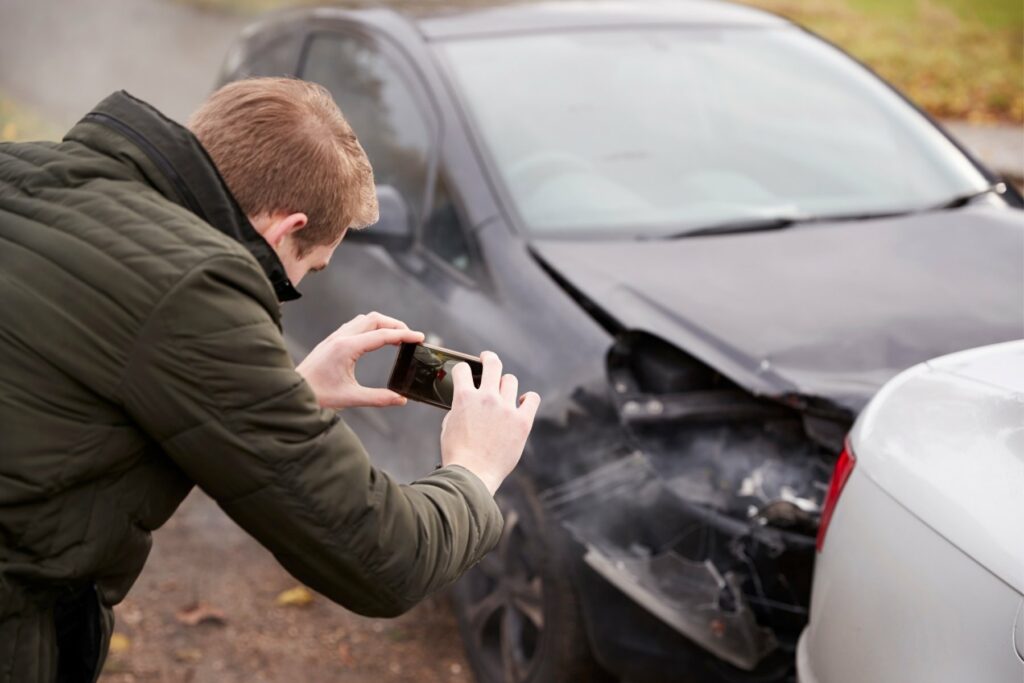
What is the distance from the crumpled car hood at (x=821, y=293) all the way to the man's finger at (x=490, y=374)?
1057mm

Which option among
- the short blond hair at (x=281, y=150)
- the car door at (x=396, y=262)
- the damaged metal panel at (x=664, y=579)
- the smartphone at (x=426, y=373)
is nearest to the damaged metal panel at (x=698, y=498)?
the damaged metal panel at (x=664, y=579)

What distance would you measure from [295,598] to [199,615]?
0.29 m

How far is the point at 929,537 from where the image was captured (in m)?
1.92

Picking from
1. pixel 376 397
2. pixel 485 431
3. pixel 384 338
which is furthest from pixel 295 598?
pixel 485 431

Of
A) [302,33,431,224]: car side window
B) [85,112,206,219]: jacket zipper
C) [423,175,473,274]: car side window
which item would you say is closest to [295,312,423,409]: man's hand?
[85,112,206,219]: jacket zipper

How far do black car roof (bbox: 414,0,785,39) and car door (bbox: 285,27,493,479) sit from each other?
0.85 ft

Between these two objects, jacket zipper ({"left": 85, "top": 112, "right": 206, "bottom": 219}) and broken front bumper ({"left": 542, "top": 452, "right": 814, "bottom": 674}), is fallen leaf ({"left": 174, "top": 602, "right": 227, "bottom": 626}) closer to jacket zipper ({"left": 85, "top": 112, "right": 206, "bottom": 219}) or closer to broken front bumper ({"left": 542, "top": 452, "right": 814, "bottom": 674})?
broken front bumper ({"left": 542, "top": 452, "right": 814, "bottom": 674})

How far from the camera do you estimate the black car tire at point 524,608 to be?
3.03 meters

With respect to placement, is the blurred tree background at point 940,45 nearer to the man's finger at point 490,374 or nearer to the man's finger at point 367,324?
the man's finger at point 367,324

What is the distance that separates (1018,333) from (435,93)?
178 cm

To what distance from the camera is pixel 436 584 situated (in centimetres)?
169

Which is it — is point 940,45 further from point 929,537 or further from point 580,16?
point 929,537

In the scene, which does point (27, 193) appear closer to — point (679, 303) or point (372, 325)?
point (372, 325)

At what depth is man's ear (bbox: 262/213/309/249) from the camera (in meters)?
1.69
